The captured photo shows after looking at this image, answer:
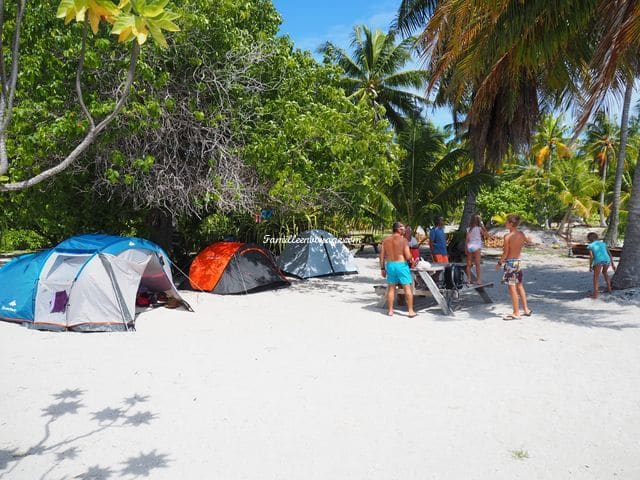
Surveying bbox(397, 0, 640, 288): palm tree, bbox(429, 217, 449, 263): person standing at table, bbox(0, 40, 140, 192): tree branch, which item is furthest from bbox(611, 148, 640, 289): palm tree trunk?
bbox(0, 40, 140, 192): tree branch

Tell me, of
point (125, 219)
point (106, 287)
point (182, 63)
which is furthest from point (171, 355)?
point (125, 219)

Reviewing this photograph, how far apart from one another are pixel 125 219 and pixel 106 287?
5608 millimetres

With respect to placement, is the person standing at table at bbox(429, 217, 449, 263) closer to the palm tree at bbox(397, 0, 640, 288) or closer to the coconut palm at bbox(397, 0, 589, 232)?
the coconut palm at bbox(397, 0, 589, 232)

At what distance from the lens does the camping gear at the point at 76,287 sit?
22.2 feet

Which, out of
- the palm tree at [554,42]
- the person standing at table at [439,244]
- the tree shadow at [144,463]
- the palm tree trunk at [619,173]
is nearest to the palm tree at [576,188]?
the palm tree trunk at [619,173]

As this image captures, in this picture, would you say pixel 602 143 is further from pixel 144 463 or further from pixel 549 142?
pixel 144 463

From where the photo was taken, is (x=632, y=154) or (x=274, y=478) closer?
(x=274, y=478)

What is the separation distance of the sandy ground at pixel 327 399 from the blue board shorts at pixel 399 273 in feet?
1.94

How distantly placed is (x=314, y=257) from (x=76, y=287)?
6871mm

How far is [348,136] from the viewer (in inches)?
388

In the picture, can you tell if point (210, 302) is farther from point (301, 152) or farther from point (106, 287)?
point (301, 152)

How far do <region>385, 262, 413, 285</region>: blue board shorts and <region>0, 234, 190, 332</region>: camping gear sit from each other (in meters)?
3.95

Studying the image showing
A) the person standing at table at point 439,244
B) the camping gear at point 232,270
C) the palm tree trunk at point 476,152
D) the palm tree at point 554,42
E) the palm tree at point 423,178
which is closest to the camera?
the palm tree at point 554,42

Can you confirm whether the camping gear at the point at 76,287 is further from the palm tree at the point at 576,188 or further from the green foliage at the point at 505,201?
the palm tree at the point at 576,188
